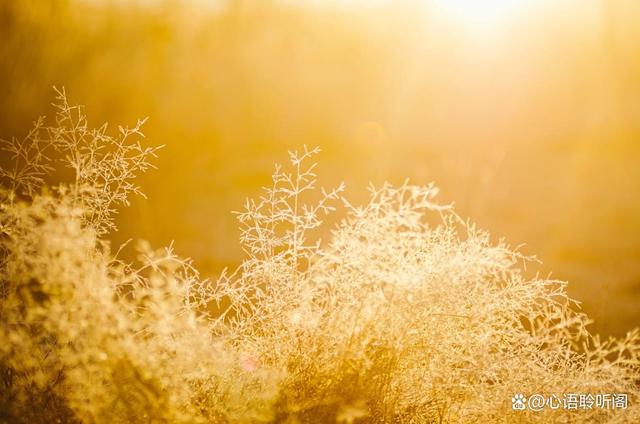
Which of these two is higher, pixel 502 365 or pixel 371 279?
pixel 371 279

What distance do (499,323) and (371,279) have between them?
0.91 m

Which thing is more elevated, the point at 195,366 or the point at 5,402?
the point at 195,366

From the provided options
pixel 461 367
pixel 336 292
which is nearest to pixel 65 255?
pixel 336 292

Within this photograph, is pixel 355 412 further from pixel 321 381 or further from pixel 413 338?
pixel 413 338

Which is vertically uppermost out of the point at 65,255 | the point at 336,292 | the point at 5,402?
the point at 336,292

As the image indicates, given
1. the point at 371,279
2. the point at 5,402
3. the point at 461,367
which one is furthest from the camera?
the point at 461,367

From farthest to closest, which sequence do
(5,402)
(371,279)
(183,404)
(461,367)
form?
(461,367) < (371,279) < (183,404) < (5,402)

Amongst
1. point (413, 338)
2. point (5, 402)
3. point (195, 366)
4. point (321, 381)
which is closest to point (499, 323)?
point (413, 338)

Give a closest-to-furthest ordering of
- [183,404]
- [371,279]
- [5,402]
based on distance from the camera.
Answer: [5,402] → [183,404] → [371,279]

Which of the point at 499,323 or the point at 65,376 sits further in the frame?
the point at 499,323

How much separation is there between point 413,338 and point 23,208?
201 cm

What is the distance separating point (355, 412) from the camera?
8.61 feet

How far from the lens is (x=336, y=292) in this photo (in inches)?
122

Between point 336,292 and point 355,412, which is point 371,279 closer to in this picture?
point 336,292
